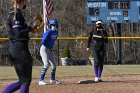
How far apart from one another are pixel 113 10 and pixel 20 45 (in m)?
15.9

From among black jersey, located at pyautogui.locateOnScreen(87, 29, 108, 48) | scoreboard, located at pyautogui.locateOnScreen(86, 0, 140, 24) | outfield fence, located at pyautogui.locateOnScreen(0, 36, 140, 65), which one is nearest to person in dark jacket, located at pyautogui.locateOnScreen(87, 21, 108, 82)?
black jersey, located at pyautogui.locateOnScreen(87, 29, 108, 48)

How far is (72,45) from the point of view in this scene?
34.5m

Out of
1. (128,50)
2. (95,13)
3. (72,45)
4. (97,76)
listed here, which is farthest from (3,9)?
(97,76)

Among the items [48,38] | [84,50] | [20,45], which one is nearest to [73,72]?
[48,38]

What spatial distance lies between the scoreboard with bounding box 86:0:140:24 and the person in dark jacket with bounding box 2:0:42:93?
50.1 feet

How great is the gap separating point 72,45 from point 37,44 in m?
2.66

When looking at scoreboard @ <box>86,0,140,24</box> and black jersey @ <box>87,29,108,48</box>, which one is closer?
black jersey @ <box>87,29,108,48</box>

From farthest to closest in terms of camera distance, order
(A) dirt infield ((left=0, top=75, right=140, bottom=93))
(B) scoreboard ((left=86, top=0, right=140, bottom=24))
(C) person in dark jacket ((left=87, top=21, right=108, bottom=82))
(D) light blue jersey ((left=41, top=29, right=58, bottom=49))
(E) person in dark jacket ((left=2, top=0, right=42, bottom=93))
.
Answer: (B) scoreboard ((left=86, top=0, right=140, bottom=24)) → (C) person in dark jacket ((left=87, top=21, right=108, bottom=82)) → (D) light blue jersey ((left=41, top=29, right=58, bottom=49)) → (A) dirt infield ((left=0, top=75, right=140, bottom=93)) → (E) person in dark jacket ((left=2, top=0, right=42, bottom=93))

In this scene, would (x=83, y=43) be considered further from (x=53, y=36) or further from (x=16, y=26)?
(x=16, y=26)

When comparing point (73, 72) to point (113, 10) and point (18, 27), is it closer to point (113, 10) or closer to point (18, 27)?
point (113, 10)

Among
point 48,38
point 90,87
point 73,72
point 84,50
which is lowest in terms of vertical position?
point 84,50

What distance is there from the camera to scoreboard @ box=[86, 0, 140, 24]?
75.8 ft

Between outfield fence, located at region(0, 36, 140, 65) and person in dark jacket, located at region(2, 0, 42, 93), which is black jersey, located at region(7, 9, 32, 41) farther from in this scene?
outfield fence, located at region(0, 36, 140, 65)

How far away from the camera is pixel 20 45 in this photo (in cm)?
783
